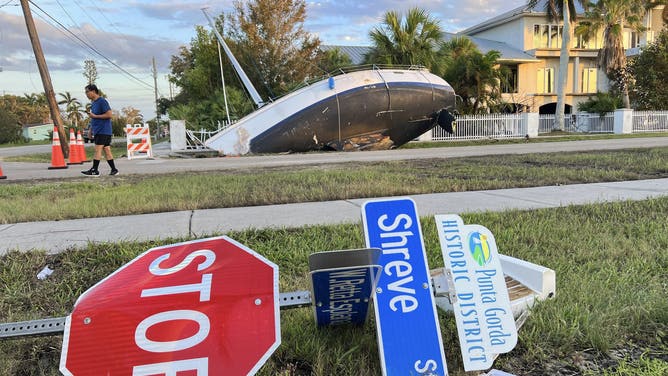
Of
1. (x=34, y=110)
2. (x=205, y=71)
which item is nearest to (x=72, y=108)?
(x=34, y=110)

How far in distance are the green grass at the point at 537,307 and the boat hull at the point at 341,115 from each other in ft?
38.4

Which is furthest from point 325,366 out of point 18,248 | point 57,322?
point 18,248

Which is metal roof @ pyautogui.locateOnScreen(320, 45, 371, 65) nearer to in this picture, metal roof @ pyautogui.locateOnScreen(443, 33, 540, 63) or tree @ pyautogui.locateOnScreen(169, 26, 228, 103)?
metal roof @ pyautogui.locateOnScreen(443, 33, 540, 63)

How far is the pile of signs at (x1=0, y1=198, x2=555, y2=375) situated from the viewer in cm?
153

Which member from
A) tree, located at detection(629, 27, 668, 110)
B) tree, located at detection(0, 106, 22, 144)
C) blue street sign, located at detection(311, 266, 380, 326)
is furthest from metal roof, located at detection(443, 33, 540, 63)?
tree, located at detection(0, 106, 22, 144)

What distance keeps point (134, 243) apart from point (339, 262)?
2457 millimetres

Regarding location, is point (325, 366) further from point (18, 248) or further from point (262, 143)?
point (262, 143)

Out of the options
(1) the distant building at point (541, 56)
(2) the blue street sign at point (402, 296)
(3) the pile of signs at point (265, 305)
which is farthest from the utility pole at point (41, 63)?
(1) the distant building at point (541, 56)

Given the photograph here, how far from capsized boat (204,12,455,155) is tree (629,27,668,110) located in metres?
19.6

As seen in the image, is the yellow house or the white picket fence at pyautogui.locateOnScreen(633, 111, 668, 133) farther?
the yellow house

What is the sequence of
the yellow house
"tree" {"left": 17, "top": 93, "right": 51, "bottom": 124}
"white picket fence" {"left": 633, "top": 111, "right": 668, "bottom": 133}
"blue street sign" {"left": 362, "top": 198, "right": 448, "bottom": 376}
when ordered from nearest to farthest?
"blue street sign" {"left": 362, "top": 198, "right": 448, "bottom": 376} → "white picket fence" {"left": 633, "top": 111, "right": 668, "bottom": 133} → the yellow house → "tree" {"left": 17, "top": 93, "right": 51, "bottom": 124}

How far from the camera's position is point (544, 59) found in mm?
34406

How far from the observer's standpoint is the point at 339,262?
1.61 meters

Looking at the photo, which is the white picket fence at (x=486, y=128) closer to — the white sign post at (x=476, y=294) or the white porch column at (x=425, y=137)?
the white porch column at (x=425, y=137)
